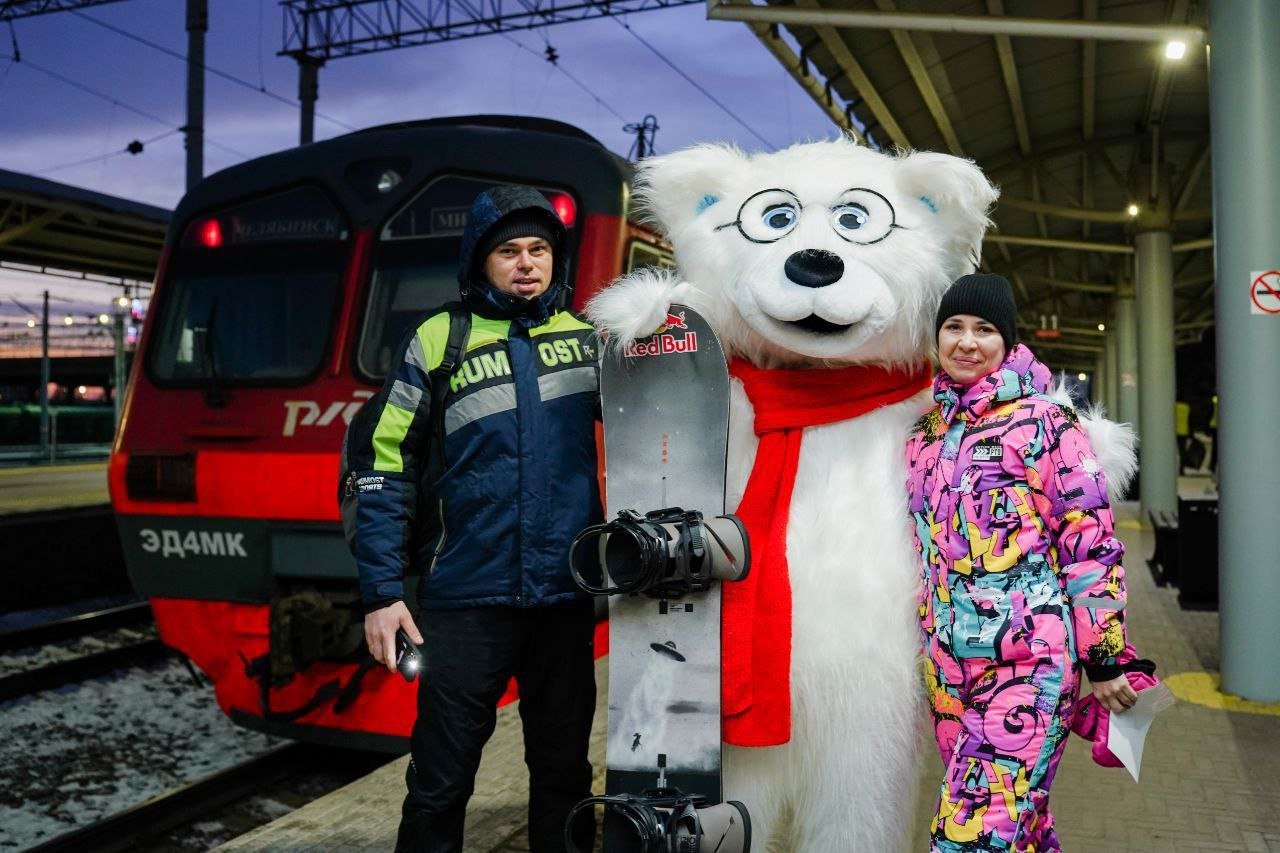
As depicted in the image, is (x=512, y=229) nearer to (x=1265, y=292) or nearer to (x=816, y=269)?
(x=816, y=269)

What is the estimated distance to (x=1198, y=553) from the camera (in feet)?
23.5

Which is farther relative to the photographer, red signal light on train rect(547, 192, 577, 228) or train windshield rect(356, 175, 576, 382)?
train windshield rect(356, 175, 576, 382)

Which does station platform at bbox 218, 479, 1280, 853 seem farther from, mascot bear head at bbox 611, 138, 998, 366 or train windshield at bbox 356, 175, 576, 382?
train windshield at bbox 356, 175, 576, 382

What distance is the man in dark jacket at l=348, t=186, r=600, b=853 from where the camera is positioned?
2.52m

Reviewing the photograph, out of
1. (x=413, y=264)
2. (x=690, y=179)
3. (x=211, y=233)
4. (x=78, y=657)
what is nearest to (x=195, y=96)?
(x=78, y=657)

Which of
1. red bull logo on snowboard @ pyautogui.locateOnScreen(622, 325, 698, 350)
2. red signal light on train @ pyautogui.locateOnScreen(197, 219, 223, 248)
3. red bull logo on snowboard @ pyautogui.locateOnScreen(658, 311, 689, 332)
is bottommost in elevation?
red bull logo on snowboard @ pyautogui.locateOnScreen(622, 325, 698, 350)

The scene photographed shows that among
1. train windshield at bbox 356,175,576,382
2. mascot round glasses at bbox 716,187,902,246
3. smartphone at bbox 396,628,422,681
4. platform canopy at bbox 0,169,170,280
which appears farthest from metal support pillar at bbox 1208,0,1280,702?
platform canopy at bbox 0,169,170,280

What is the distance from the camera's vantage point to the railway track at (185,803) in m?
4.09

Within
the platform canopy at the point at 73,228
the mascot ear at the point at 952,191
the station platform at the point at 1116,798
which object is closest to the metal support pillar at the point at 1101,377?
the platform canopy at the point at 73,228

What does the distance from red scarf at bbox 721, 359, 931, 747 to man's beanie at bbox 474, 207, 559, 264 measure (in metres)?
0.59

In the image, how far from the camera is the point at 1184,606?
7137 millimetres

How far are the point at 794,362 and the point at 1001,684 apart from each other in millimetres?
846

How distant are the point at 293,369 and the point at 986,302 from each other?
3323 millimetres

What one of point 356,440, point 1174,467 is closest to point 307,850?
point 356,440
